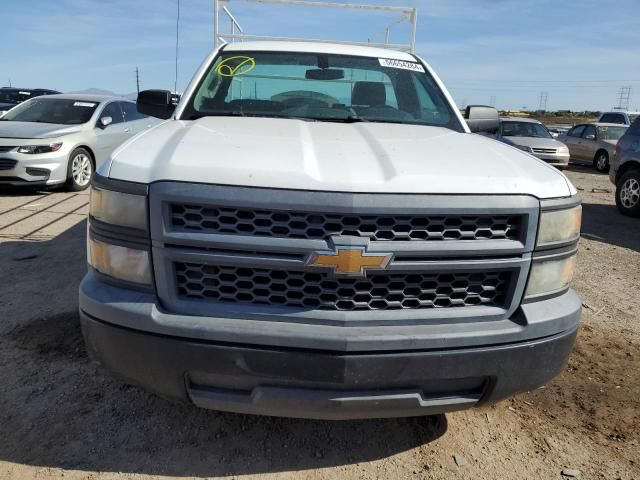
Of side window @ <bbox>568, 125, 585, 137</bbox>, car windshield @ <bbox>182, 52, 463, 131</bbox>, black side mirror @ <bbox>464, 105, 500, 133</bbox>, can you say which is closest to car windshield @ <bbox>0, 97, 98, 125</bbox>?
car windshield @ <bbox>182, 52, 463, 131</bbox>

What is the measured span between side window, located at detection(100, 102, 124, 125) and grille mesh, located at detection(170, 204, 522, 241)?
8.82m

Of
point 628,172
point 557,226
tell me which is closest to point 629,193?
point 628,172

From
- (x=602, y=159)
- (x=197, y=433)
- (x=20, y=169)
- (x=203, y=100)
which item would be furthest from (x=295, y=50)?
(x=602, y=159)

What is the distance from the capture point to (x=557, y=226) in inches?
81.8

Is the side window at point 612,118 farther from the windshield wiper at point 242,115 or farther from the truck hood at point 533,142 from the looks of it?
the windshield wiper at point 242,115

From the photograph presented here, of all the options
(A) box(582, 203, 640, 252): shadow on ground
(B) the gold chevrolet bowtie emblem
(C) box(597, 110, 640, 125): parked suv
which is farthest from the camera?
(C) box(597, 110, 640, 125): parked suv

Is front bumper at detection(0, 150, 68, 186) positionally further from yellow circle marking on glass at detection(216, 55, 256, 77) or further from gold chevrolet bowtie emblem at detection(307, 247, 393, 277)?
gold chevrolet bowtie emblem at detection(307, 247, 393, 277)

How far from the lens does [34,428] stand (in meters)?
2.49

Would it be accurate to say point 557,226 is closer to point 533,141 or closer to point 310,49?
point 310,49

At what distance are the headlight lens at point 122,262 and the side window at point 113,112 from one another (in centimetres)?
854

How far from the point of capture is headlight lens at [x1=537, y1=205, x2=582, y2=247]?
2037 millimetres

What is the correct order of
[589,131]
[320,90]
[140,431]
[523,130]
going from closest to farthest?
[140,431], [320,90], [523,130], [589,131]

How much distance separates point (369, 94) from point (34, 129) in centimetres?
710

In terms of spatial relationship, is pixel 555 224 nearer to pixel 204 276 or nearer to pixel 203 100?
pixel 204 276
